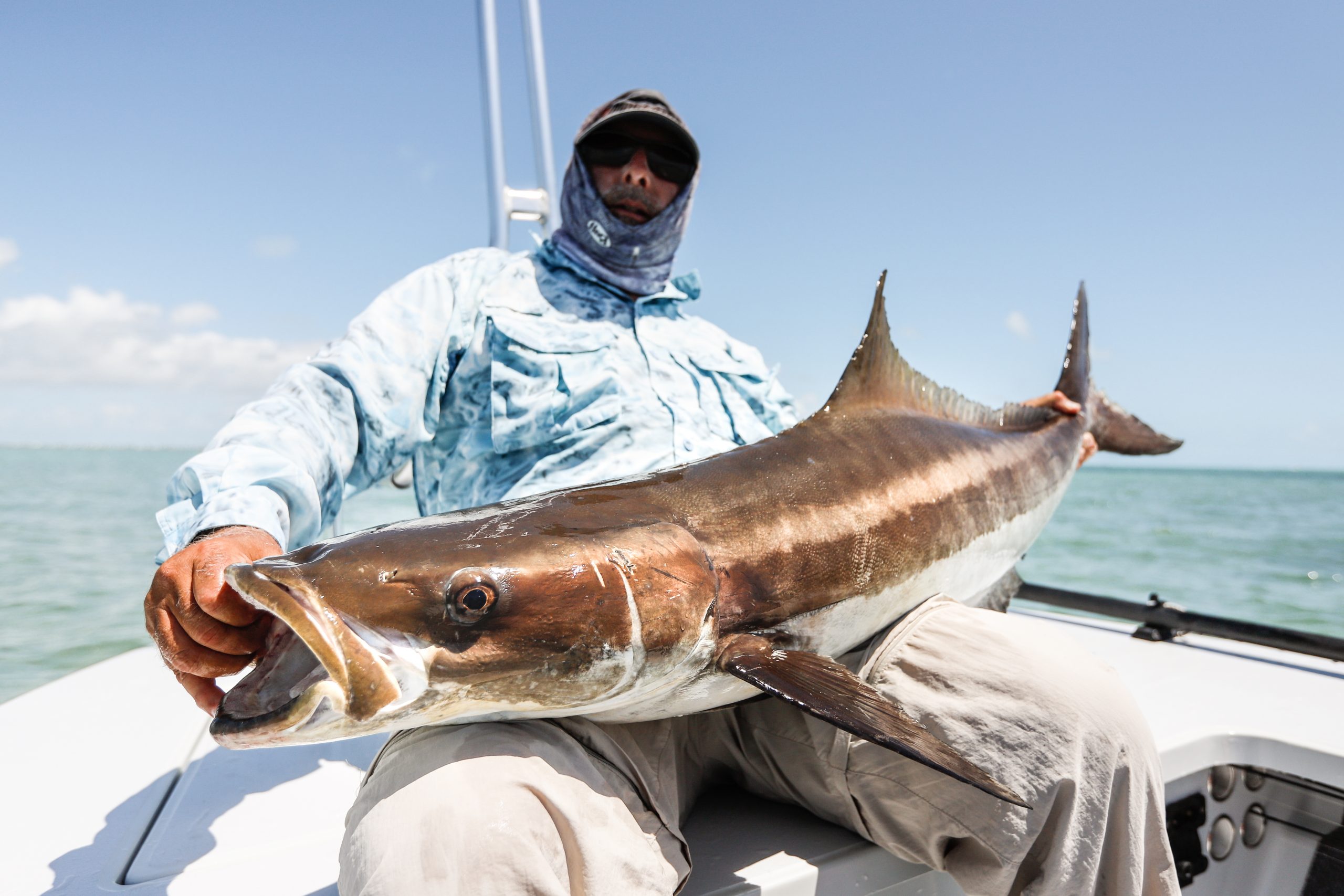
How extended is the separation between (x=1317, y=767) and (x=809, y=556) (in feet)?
5.56

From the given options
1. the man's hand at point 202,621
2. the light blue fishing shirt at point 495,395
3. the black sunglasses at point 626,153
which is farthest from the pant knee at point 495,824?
the black sunglasses at point 626,153

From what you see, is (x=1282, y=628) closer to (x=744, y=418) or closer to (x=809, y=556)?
(x=744, y=418)

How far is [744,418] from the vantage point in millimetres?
2574

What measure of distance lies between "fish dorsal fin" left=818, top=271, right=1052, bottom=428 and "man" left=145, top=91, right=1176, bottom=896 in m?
0.47

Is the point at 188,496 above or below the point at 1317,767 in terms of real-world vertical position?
above

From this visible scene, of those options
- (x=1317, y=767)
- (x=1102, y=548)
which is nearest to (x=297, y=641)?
(x=1317, y=767)

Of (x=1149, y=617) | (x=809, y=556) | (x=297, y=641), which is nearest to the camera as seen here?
(x=297, y=641)

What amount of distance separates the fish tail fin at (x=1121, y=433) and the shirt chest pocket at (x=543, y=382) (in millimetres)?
2421

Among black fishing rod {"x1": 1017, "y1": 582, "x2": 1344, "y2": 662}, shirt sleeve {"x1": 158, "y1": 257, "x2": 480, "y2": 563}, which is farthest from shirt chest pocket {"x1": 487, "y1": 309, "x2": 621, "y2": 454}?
black fishing rod {"x1": 1017, "y1": 582, "x2": 1344, "y2": 662}

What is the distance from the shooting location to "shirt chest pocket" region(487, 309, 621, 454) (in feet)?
7.02

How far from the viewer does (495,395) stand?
7.15ft

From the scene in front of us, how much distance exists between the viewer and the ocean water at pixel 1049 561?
26.0 ft

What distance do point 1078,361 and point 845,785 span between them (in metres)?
2.51

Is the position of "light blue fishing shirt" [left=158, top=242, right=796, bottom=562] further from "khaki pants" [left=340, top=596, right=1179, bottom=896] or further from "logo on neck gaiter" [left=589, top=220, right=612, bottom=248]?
"khaki pants" [left=340, top=596, right=1179, bottom=896]
